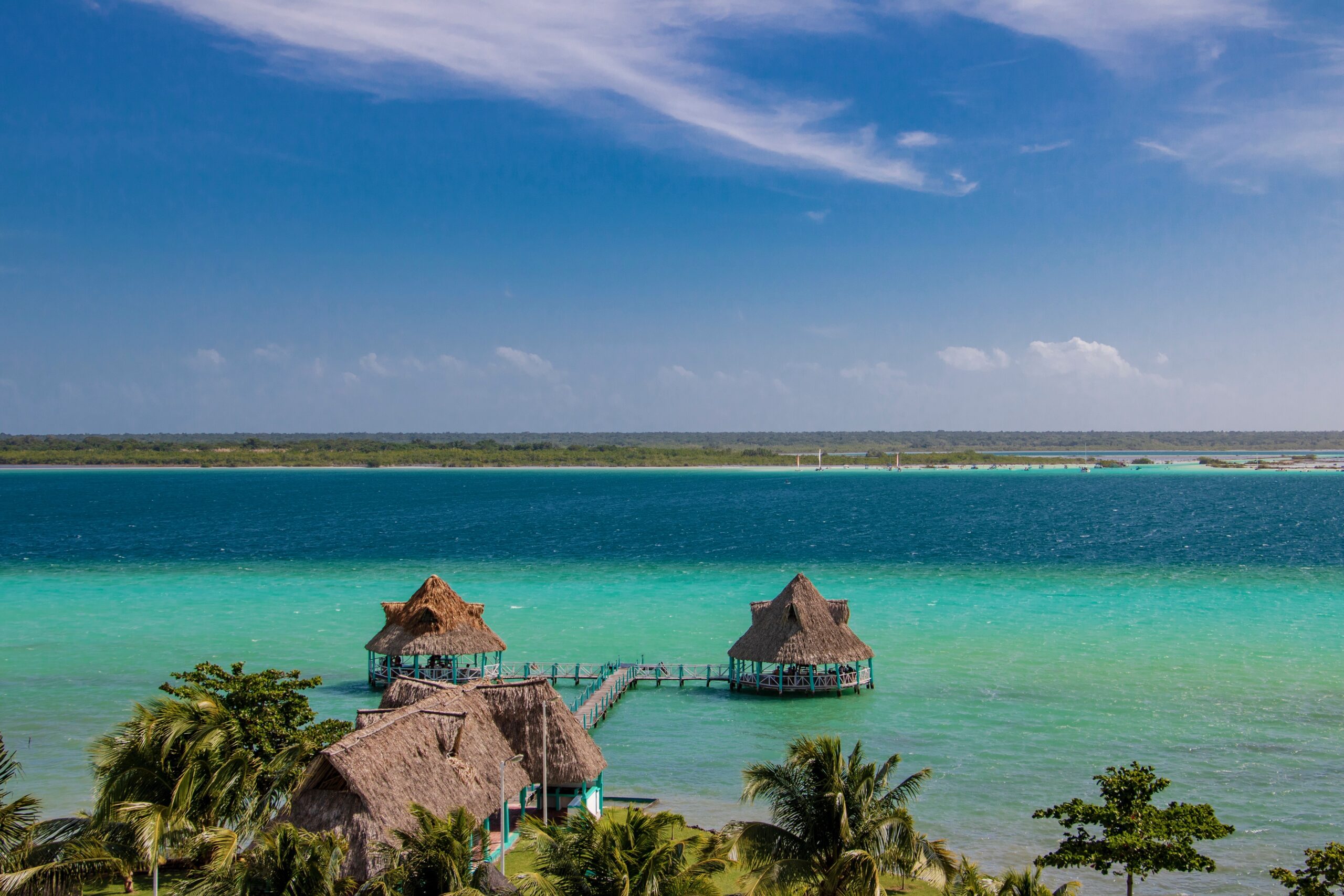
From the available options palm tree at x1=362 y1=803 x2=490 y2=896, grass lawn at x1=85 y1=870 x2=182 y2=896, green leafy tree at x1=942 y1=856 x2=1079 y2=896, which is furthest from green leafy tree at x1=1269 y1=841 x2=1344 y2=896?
grass lawn at x1=85 y1=870 x2=182 y2=896

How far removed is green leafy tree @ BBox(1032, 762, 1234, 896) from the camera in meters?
15.4

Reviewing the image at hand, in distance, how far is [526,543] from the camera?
84500mm

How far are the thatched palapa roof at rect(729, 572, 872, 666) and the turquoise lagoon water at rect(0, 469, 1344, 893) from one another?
1.48 m

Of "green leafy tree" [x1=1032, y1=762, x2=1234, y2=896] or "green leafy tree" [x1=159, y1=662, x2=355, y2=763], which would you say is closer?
"green leafy tree" [x1=1032, y1=762, x2=1234, y2=896]

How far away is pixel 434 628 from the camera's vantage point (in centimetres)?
3509

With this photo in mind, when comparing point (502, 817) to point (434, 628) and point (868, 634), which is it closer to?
point (434, 628)

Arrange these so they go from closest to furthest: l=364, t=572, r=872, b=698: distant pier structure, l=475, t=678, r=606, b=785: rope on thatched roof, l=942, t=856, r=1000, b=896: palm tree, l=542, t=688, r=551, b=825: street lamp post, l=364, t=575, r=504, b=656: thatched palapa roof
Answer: l=942, t=856, r=1000, b=896: palm tree → l=542, t=688, r=551, b=825: street lamp post → l=475, t=678, r=606, b=785: rope on thatched roof → l=364, t=572, r=872, b=698: distant pier structure → l=364, t=575, r=504, b=656: thatched palapa roof

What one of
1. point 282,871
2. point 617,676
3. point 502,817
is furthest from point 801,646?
point 282,871

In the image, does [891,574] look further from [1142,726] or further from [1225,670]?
[1142,726]

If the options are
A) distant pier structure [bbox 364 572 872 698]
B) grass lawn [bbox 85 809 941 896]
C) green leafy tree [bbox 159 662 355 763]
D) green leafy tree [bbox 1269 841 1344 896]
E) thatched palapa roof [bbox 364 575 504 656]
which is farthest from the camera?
thatched palapa roof [bbox 364 575 504 656]

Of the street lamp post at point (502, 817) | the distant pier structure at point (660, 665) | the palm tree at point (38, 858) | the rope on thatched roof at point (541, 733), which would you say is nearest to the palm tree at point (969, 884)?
the street lamp post at point (502, 817)

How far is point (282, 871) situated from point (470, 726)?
8484 millimetres

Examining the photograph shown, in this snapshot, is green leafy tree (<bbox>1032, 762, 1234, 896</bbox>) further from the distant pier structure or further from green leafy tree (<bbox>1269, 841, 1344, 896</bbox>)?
the distant pier structure

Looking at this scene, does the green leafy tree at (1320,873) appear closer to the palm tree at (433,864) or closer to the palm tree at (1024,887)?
the palm tree at (1024,887)
